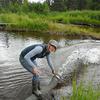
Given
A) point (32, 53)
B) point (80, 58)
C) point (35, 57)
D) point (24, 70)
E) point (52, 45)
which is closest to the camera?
point (52, 45)

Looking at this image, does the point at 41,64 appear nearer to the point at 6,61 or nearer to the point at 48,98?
the point at 6,61

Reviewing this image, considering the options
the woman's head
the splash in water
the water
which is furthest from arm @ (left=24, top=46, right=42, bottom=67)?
the splash in water

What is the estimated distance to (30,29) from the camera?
27.2m

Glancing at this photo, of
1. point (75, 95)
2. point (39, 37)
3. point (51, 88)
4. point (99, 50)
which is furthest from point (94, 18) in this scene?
point (75, 95)

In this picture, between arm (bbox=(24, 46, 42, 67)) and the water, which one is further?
the water

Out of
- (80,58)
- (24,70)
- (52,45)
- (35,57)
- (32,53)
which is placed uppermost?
(52,45)

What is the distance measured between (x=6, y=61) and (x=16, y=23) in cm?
1407

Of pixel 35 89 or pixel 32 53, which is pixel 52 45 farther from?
pixel 35 89

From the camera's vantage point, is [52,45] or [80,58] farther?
[80,58]

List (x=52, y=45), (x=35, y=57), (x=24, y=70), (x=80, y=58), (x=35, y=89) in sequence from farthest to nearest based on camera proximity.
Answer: (x=80, y=58)
(x=24, y=70)
(x=35, y=89)
(x=35, y=57)
(x=52, y=45)

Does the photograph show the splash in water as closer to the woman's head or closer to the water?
the water

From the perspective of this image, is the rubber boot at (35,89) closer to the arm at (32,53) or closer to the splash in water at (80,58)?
the arm at (32,53)

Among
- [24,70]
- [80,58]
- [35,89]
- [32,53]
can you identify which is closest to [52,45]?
[32,53]

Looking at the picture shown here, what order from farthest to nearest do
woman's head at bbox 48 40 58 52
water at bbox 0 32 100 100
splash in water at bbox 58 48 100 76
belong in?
splash in water at bbox 58 48 100 76
water at bbox 0 32 100 100
woman's head at bbox 48 40 58 52
